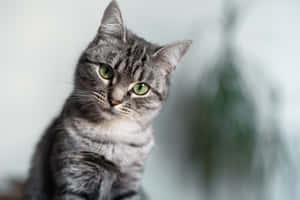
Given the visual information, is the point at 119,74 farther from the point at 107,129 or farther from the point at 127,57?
the point at 107,129

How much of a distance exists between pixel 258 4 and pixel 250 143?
0.63m

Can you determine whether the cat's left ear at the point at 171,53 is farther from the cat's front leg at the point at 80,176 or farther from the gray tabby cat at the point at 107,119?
the cat's front leg at the point at 80,176

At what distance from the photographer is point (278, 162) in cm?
137

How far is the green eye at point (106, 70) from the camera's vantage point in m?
1.04

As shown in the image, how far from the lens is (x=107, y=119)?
105 cm

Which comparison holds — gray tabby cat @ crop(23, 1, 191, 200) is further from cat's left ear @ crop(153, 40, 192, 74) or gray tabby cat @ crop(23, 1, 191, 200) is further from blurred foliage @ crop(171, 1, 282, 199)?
blurred foliage @ crop(171, 1, 282, 199)

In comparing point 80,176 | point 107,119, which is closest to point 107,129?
point 107,119

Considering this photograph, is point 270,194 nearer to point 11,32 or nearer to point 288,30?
point 288,30

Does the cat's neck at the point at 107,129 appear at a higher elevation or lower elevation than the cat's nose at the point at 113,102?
lower

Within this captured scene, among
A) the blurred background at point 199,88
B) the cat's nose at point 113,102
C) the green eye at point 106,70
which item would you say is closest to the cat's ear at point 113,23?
the green eye at point 106,70

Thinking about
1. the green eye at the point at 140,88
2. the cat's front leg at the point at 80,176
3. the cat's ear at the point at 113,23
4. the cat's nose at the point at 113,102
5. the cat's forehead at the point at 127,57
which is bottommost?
the cat's front leg at the point at 80,176

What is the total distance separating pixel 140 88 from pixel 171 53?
16 cm

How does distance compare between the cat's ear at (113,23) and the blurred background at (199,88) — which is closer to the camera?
the cat's ear at (113,23)

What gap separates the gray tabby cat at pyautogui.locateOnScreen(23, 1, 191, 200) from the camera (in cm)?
101
